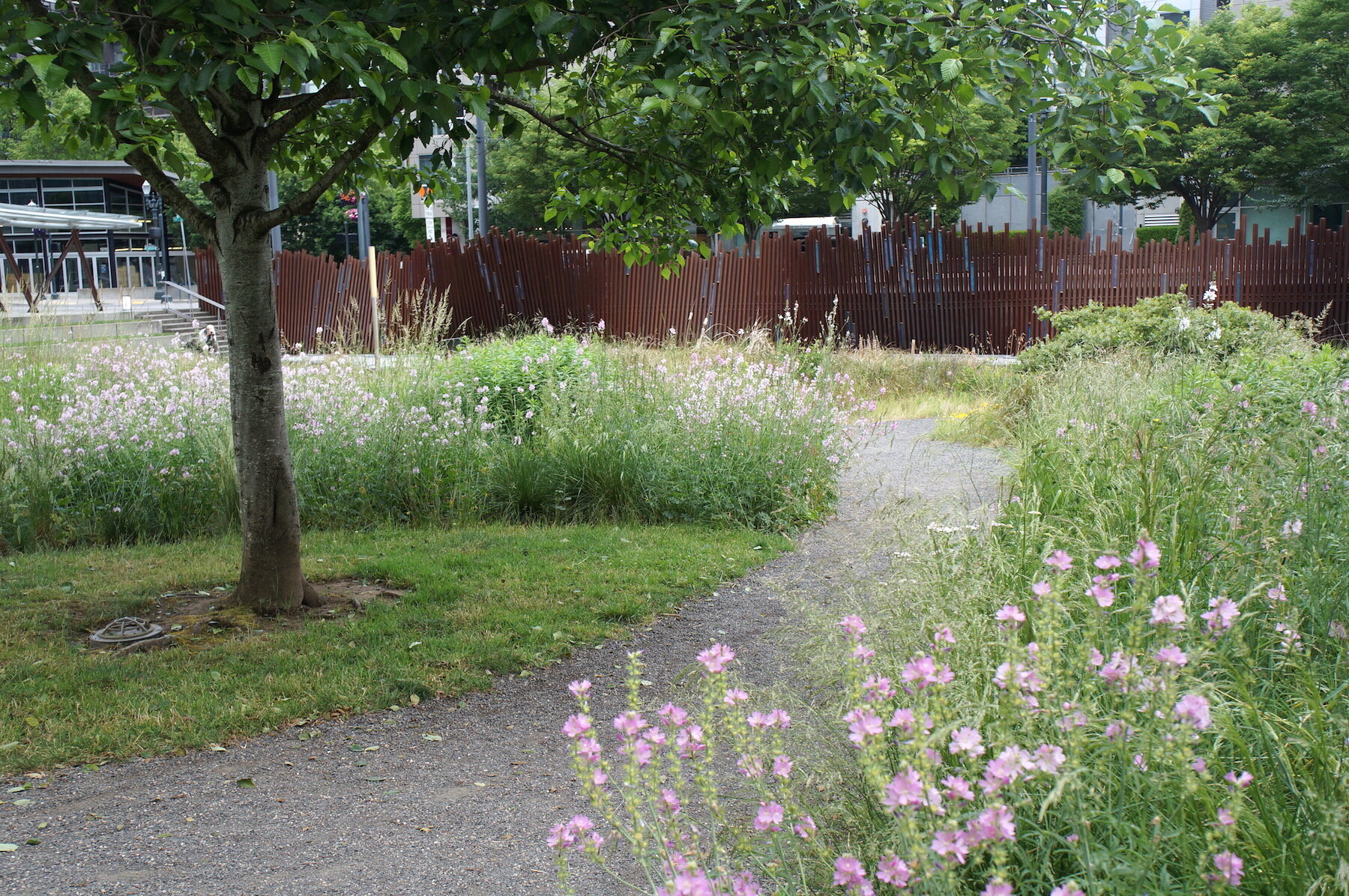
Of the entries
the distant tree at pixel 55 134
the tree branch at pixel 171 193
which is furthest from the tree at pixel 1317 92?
the tree branch at pixel 171 193

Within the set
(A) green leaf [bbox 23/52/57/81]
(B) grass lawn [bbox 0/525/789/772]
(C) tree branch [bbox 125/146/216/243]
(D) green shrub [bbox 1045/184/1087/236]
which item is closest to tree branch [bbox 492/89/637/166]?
(C) tree branch [bbox 125/146/216/243]

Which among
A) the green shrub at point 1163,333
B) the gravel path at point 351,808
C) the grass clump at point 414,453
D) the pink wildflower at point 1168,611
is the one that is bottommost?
the gravel path at point 351,808

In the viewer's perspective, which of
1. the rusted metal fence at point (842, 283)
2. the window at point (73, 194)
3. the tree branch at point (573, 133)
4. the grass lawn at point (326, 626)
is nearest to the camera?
the grass lawn at point (326, 626)

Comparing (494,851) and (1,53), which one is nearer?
(494,851)

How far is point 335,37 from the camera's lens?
11.5 ft

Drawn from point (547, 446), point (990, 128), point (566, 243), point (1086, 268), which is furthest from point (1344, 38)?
point (547, 446)

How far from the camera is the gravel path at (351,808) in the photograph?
302 cm

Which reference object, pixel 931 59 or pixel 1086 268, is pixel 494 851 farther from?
pixel 1086 268

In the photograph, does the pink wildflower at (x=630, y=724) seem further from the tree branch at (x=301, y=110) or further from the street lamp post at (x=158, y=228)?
the street lamp post at (x=158, y=228)

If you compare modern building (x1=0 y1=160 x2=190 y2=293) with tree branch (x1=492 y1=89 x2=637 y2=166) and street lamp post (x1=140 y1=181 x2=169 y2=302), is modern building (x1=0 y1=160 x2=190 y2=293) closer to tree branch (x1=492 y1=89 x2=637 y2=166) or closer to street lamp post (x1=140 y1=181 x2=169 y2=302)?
street lamp post (x1=140 y1=181 x2=169 y2=302)

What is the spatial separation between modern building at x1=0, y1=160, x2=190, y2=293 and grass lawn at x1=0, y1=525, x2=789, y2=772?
4331 cm

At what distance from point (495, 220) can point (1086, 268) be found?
4419 cm

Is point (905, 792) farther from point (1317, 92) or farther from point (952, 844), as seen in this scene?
point (1317, 92)

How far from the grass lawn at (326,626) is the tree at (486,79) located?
0.68 m
